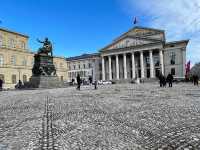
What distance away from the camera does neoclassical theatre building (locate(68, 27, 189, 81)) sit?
73.9m

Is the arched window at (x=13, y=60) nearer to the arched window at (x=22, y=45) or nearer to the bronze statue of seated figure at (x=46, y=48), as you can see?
the arched window at (x=22, y=45)

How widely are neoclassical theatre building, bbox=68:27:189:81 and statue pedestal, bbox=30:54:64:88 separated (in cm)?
4493

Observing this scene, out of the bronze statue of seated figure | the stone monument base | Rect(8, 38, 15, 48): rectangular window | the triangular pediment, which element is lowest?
the stone monument base

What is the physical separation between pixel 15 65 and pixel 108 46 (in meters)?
35.4

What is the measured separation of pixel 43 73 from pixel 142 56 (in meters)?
50.3

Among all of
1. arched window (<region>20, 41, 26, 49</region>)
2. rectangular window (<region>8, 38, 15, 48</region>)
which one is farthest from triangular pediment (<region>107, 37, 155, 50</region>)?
rectangular window (<region>8, 38, 15, 48</region>)

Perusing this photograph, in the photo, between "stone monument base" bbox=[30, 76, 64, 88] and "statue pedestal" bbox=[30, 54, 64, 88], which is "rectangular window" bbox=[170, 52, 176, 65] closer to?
"stone monument base" bbox=[30, 76, 64, 88]

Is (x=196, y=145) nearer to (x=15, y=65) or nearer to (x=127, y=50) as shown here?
(x=15, y=65)

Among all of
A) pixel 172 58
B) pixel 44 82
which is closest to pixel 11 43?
pixel 44 82

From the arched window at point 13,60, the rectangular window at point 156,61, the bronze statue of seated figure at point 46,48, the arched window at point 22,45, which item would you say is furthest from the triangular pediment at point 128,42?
the bronze statue of seated figure at point 46,48

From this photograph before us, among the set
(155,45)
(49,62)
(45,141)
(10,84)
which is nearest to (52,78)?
(49,62)

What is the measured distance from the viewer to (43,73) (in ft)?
102

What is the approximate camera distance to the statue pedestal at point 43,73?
3031 cm

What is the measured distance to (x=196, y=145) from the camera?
3.93 meters
